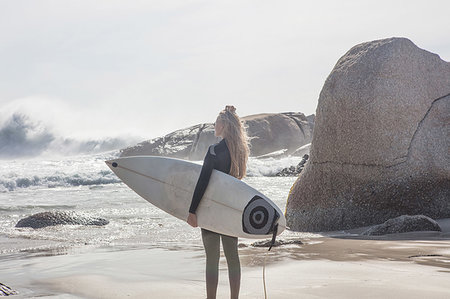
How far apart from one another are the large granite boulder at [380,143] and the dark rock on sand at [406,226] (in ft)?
2.38

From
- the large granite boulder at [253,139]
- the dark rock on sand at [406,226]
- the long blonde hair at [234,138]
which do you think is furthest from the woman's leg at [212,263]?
the large granite boulder at [253,139]

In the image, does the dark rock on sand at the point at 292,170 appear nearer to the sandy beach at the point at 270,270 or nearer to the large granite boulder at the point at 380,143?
the large granite boulder at the point at 380,143

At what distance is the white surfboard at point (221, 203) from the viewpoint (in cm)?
399

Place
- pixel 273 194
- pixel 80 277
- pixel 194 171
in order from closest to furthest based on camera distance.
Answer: pixel 194 171, pixel 80 277, pixel 273 194

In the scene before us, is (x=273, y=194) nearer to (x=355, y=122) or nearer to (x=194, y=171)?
(x=355, y=122)

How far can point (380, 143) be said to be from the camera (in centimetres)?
765

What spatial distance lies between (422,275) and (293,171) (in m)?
17.9

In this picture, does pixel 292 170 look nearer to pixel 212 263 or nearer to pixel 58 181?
pixel 58 181

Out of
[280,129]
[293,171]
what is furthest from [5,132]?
[293,171]

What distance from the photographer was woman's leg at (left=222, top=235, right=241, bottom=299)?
388 centimetres

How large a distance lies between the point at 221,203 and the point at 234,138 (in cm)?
50

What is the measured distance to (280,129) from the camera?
106 feet

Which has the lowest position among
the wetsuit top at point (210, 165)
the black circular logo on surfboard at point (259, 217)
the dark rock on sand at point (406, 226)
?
the dark rock on sand at point (406, 226)

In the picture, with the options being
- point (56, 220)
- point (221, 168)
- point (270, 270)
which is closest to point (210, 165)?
point (221, 168)
